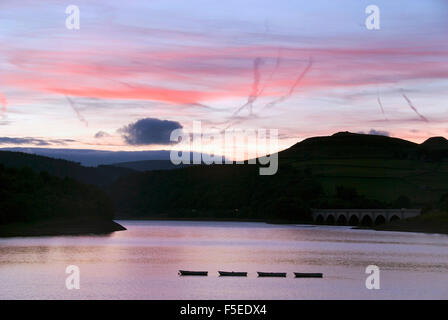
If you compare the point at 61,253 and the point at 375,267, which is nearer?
the point at 375,267

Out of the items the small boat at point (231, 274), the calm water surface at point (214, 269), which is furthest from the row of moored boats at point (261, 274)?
the calm water surface at point (214, 269)

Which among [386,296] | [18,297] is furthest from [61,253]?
[386,296]

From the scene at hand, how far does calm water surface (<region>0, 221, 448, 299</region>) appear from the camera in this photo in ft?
311

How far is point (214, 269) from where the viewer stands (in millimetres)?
125938

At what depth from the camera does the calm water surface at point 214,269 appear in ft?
311

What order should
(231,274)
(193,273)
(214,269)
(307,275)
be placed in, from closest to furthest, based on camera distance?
(231,274)
(307,275)
(193,273)
(214,269)

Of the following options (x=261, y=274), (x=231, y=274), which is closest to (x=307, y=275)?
(x=261, y=274)

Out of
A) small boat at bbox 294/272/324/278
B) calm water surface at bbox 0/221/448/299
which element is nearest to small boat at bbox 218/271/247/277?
calm water surface at bbox 0/221/448/299

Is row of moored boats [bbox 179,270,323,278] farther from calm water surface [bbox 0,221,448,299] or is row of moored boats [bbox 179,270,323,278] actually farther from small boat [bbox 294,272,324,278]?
calm water surface [bbox 0,221,448,299]

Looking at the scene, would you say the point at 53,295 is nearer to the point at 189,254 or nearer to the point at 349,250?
the point at 189,254

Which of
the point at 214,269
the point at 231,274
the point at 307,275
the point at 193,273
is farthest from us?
the point at 214,269

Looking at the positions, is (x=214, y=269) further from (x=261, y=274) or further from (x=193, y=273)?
(x=261, y=274)
